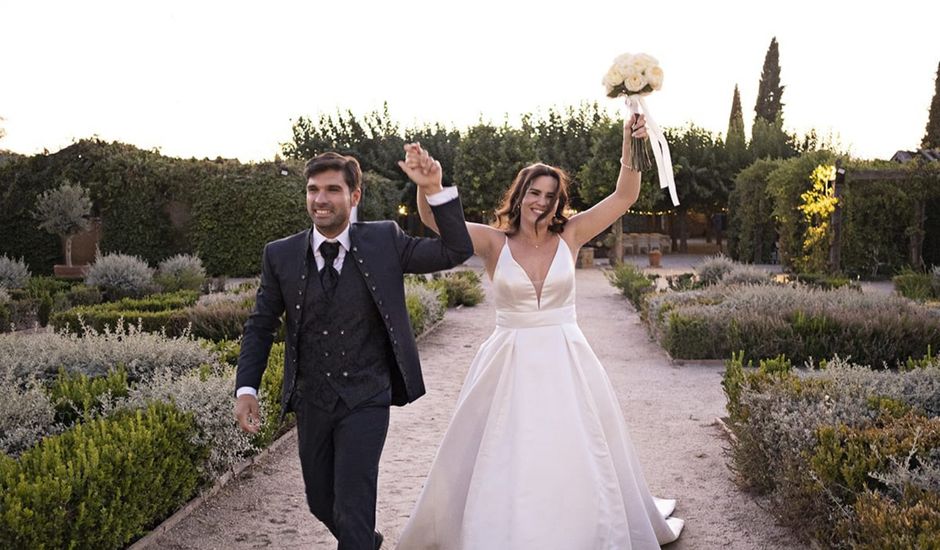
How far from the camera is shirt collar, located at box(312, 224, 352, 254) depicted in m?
3.27

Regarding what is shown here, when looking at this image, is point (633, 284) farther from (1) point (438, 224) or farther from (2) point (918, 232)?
(1) point (438, 224)

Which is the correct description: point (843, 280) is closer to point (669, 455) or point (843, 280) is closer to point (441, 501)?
point (669, 455)

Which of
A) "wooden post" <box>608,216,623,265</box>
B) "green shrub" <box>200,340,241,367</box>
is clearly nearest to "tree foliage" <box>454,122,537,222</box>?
"wooden post" <box>608,216,623,265</box>

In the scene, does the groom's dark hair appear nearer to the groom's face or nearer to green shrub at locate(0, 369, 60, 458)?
the groom's face

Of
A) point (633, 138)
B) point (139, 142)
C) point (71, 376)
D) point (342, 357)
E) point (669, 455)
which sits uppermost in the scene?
point (139, 142)

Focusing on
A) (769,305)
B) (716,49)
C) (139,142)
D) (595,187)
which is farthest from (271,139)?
(769,305)

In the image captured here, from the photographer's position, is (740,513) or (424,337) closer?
(740,513)

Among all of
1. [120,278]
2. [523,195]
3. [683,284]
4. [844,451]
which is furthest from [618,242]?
[844,451]

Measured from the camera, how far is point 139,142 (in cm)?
2809

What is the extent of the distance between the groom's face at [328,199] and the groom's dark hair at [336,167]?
→ 15 mm

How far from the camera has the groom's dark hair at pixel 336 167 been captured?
124 inches

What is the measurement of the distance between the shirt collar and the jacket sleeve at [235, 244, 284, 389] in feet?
0.65

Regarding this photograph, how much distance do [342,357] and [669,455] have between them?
3562mm

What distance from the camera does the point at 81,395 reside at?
536 cm
